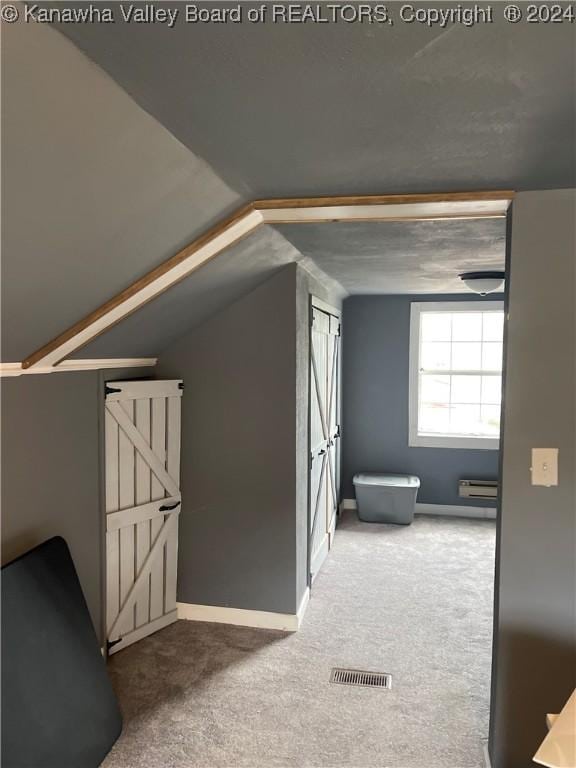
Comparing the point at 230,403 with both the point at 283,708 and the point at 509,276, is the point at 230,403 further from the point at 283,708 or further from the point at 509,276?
the point at 509,276

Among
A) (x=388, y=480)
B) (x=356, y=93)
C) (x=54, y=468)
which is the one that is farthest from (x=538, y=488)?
(x=388, y=480)

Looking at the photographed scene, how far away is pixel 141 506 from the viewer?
329 cm

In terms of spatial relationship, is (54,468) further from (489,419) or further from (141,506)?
(489,419)

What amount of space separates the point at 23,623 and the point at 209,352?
1.84m

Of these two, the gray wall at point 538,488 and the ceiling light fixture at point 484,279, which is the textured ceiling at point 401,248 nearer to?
the ceiling light fixture at point 484,279

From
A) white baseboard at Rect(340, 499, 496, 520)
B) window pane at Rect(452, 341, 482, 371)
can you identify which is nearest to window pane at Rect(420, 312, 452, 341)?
window pane at Rect(452, 341, 482, 371)

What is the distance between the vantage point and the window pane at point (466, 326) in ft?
19.0

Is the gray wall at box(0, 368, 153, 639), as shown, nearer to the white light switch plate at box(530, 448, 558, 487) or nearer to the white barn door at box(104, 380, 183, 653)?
the white barn door at box(104, 380, 183, 653)

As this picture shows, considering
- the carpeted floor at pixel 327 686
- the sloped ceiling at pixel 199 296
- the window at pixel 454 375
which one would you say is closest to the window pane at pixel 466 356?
the window at pixel 454 375

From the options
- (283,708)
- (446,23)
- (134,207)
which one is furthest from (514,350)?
(283,708)

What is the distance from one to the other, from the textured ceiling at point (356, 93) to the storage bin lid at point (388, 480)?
4.03 meters

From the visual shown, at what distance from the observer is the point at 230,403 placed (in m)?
3.47

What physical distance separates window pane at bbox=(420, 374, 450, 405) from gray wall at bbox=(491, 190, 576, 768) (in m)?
3.84

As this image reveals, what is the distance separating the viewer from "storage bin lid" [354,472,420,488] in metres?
5.52
